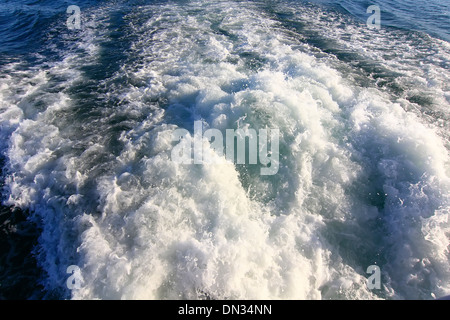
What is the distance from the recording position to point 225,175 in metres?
5.62

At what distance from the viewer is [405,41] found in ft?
37.0

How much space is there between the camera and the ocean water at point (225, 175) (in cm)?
423

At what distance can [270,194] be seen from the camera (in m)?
5.43

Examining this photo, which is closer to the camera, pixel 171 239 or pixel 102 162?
pixel 171 239

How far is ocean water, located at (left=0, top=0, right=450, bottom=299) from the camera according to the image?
4.23 m

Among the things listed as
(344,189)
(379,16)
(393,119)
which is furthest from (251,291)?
(379,16)

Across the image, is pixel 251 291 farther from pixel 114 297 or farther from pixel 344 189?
pixel 344 189

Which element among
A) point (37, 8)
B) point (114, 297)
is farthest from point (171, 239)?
point (37, 8)

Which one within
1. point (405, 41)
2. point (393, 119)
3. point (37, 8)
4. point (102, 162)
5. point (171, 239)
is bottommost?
point (171, 239)

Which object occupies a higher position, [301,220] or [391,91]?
[391,91]
